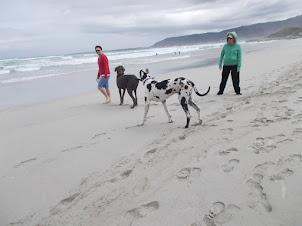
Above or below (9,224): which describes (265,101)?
above

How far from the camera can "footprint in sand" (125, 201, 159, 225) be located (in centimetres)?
214

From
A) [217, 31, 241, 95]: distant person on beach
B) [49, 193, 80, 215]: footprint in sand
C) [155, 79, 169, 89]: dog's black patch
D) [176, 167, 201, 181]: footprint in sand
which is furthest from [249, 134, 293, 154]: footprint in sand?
[217, 31, 241, 95]: distant person on beach

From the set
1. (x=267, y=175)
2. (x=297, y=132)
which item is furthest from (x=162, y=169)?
(x=297, y=132)

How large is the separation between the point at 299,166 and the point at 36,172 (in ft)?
11.5

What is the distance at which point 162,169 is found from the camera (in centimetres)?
294

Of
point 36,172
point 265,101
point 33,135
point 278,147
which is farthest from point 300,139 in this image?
point 33,135

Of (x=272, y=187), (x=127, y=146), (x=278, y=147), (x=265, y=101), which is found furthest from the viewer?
(x=265, y=101)

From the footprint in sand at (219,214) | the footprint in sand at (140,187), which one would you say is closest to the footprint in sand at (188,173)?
the footprint in sand at (140,187)

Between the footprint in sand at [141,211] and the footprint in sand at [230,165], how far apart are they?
3.16 ft

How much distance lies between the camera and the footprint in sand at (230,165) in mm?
2634

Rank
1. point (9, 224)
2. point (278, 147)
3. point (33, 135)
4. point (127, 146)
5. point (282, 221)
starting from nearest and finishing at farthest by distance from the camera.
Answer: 1. point (282, 221)
2. point (9, 224)
3. point (278, 147)
4. point (127, 146)
5. point (33, 135)

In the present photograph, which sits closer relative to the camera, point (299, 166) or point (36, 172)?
point (299, 166)

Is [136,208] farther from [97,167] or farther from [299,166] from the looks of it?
[299,166]

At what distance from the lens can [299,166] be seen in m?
2.47
